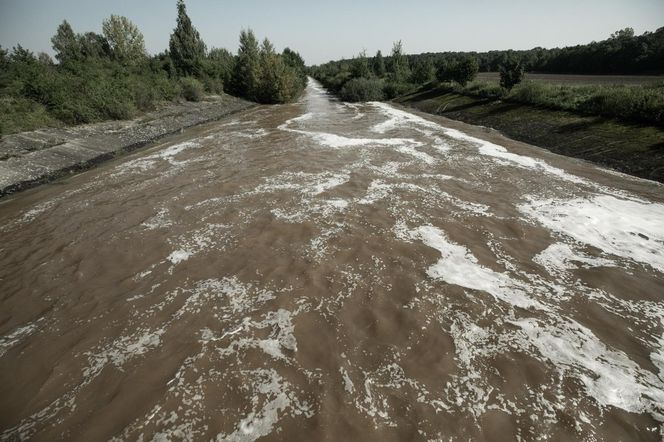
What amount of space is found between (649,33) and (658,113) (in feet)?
186

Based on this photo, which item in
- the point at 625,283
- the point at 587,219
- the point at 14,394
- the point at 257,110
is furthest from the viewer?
the point at 257,110

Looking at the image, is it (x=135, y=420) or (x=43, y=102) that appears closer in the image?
(x=135, y=420)

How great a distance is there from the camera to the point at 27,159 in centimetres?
1633

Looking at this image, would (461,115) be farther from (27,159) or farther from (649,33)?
(649,33)

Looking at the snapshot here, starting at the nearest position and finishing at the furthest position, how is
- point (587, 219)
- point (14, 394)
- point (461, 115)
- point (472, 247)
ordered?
point (14, 394) → point (472, 247) → point (587, 219) → point (461, 115)

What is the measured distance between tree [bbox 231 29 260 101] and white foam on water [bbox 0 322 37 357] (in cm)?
4426

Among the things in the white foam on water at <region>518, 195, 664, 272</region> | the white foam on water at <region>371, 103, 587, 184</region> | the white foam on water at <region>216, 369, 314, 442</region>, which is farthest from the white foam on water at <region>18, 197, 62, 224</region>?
the white foam on water at <region>371, 103, 587, 184</region>

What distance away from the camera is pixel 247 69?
47219 mm

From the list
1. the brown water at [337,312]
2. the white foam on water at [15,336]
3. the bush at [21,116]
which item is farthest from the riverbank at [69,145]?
the white foam on water at [15,336]

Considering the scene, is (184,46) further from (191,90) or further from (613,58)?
(613,58)

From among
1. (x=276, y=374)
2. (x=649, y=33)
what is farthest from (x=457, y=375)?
(x=649, y=33)

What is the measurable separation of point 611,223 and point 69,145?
2666 cm

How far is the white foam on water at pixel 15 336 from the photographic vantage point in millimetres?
5811

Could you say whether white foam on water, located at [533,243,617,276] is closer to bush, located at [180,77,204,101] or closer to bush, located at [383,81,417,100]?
bush, located at [180,77,204,101]
